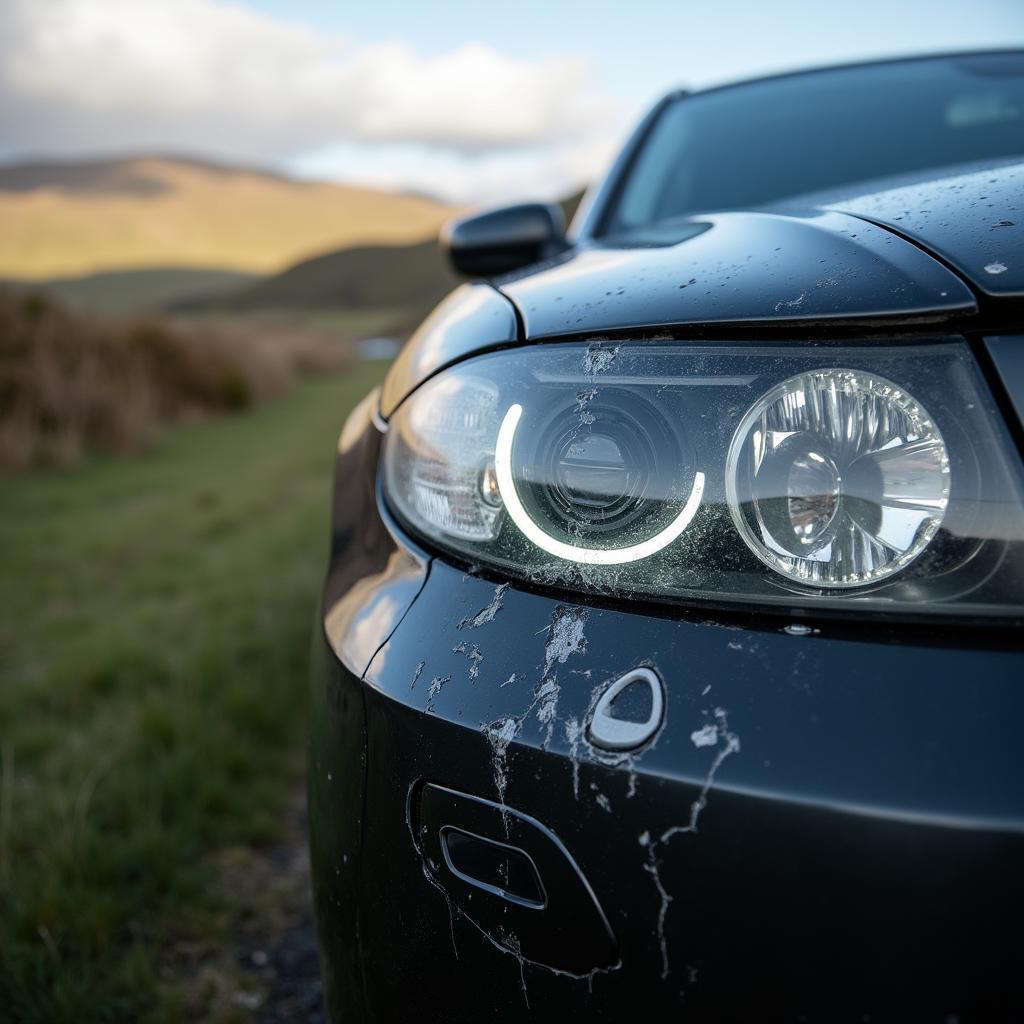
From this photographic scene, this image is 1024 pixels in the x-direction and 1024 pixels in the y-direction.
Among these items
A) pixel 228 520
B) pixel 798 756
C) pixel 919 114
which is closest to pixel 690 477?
pixel 798 756

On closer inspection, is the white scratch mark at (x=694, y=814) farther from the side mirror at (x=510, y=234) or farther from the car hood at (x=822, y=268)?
the side mirror at (x=510, y=234)

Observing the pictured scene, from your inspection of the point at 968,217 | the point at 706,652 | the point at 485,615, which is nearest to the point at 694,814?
the point at 706,652

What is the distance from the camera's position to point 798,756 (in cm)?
66

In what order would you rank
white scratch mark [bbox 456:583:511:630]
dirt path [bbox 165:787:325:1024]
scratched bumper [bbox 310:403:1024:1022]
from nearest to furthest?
scratched bumper [bbox 310:403:1024:1022] → white scratch mark [bbox 456:583:511:630] → dirt path [bbox 165:787:325:1024]

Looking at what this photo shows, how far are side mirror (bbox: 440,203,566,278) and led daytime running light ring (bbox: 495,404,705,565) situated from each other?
1.27 m

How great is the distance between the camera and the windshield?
7.00 ft

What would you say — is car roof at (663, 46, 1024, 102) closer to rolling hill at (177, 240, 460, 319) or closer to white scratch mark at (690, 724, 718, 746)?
white scratch mark at (690, 724, 718, 746)

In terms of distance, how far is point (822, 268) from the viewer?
2.78 feet

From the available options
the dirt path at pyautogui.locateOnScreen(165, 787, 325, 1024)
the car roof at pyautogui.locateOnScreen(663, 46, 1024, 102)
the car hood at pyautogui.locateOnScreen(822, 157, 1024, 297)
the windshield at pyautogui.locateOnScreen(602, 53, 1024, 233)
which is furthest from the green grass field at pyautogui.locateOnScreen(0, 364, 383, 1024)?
the car roof at pyautogui.locateOnScreen(663, 46, 1024, 102)

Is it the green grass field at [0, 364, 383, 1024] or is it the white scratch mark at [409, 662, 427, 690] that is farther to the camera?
the green grass field at [0, 364, 383, 1024]

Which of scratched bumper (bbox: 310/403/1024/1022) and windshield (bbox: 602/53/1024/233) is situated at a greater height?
windshield (bbox: 602/53/1024/233)

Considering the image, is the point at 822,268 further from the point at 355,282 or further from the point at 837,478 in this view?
the point at 355,282

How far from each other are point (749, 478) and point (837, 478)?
77 mm

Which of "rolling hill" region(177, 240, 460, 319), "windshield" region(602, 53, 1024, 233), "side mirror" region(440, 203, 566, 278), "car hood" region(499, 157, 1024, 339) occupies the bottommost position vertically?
"rolling hill" region(177, 240, 460, 319)
